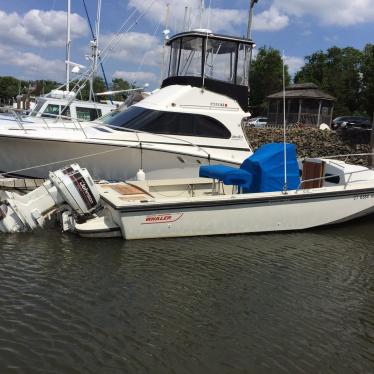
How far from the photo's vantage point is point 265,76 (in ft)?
161

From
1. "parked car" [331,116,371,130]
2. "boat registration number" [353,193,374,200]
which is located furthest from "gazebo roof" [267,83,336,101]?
"boat registration number" [353,193,374,200]

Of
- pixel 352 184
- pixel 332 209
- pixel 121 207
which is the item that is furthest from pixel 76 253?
pixel 352 184

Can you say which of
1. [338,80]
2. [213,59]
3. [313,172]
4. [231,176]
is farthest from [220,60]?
[338,80]

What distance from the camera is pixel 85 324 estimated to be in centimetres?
485

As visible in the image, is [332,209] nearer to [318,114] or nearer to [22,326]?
[22,326]

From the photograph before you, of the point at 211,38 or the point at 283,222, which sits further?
the point at 211,38

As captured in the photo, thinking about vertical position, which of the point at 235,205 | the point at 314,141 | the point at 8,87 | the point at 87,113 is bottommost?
the point at 235,205

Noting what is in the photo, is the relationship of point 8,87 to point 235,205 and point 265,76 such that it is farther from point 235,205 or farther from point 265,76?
point 235,205

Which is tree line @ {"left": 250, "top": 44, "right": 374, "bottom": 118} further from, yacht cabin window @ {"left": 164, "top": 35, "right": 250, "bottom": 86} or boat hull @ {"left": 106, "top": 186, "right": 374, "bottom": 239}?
boat hull @ {"left": 106, "top": 186, "right": 374, "bottom": 239}

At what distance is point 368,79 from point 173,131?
41.1 metres

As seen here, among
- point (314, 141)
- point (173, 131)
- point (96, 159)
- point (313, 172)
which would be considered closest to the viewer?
point (313, 172)

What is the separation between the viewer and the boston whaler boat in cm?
764

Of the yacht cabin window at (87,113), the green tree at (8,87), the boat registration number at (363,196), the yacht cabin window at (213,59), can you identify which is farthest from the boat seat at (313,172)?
the green tree at (8,87)

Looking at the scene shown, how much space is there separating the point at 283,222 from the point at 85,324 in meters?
4.67
